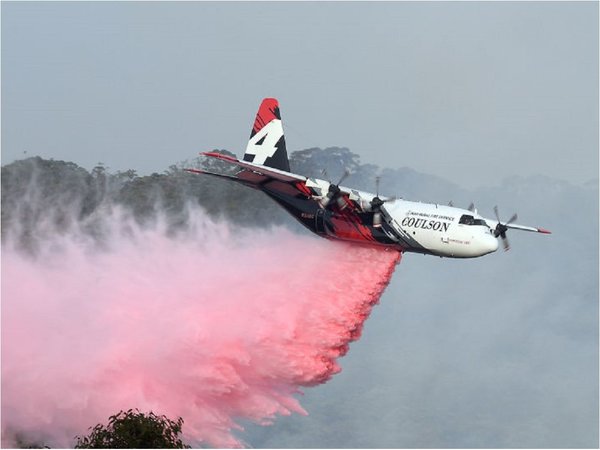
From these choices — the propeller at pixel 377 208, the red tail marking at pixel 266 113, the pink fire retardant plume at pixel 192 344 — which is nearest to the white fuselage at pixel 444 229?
the propeller at pixel 377 208

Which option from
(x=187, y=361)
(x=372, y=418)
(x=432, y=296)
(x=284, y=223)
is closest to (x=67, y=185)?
(x=284, y=223)

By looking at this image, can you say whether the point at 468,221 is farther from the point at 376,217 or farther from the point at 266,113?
the point at 266,113

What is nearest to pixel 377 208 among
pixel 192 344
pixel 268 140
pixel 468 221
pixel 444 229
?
pixel 444 229

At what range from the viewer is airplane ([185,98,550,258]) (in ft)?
161

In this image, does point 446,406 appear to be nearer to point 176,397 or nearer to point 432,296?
point 432,296

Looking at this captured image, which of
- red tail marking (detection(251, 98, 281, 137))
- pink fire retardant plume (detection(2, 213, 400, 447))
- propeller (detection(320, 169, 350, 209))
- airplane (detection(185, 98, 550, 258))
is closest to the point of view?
airplane (detection(185, 98, 550, 258))

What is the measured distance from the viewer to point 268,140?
55812mm

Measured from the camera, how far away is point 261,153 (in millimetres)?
55688

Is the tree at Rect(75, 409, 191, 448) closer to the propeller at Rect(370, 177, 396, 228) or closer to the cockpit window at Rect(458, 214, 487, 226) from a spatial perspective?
the propeller at Rect(370, 177, 396, 228)

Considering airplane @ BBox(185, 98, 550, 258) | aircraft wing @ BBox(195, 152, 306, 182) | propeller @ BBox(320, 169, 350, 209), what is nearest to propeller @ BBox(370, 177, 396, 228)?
airplane @ BBox(185, 98, 550, 258)

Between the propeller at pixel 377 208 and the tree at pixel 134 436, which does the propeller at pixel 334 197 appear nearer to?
the propeller at pixel 377 208

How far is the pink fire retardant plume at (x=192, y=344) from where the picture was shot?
2016 inches

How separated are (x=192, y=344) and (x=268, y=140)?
826 centimetres

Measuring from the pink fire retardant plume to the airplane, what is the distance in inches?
49.5
